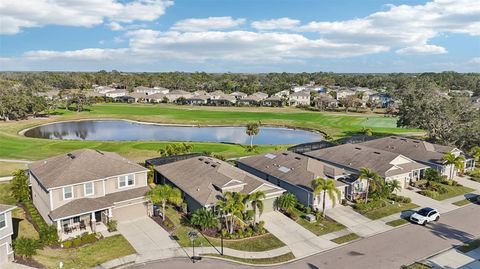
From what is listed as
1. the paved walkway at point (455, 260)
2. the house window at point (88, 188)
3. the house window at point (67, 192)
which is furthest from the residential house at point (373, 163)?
the house window at point (67, 192)

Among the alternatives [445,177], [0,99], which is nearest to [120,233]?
[445,177]

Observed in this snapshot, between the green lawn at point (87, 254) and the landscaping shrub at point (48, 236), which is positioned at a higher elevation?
the landscaping shrub at point (48, 236)

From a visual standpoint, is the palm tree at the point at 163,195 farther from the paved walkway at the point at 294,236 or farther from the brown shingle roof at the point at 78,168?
the paved walkway at the point at 294,236

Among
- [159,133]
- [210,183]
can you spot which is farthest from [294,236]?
[159,133]

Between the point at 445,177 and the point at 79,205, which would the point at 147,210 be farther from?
the point at 445,177

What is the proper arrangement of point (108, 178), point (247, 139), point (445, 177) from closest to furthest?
point (108, 178)
point (445, 177)
point (247, 139)
